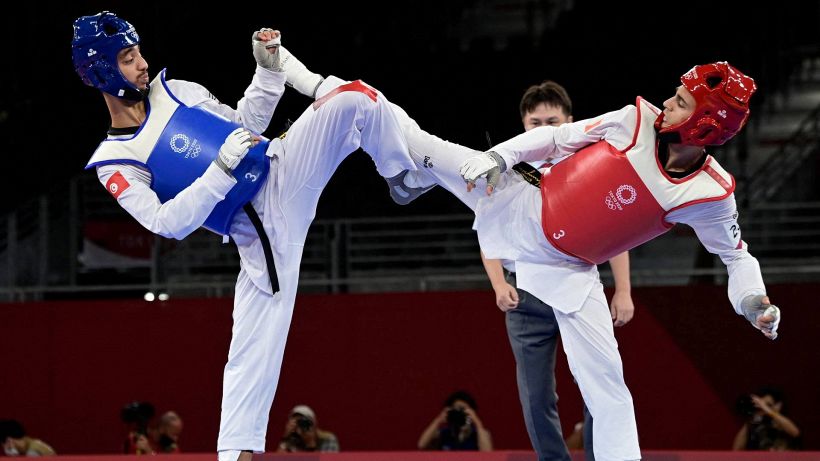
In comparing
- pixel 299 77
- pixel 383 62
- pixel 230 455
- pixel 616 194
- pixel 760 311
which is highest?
pixel 383 62

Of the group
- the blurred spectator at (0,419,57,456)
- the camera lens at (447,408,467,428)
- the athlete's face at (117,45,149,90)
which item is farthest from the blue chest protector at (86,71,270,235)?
the blurred spectator at (0,419,57,456)

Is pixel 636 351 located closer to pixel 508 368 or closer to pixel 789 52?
pixel 508 368

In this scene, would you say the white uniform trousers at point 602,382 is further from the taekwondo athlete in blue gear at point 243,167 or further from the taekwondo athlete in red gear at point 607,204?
the taekwondo athlete in blue gear at point 243,167

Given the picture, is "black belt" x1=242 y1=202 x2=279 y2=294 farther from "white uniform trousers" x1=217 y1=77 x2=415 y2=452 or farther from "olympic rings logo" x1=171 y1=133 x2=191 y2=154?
"olympic rings logo" x1=171 y1=133 x2=191 y2=154

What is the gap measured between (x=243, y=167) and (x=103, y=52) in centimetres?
67

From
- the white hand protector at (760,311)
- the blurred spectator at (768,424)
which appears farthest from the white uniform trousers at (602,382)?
the blurred spectator at (768,424)

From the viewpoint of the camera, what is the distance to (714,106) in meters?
3.70

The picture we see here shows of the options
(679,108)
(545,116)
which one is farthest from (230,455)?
(679,108)

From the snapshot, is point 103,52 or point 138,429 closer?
point 103,52

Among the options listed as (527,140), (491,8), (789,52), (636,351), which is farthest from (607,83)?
(527,140)

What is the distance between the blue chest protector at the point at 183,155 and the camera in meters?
3.98

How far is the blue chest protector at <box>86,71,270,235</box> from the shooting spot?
13.1ft

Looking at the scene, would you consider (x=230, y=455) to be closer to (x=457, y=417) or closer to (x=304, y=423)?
(x=304, y=423)

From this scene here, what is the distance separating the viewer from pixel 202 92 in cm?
427
